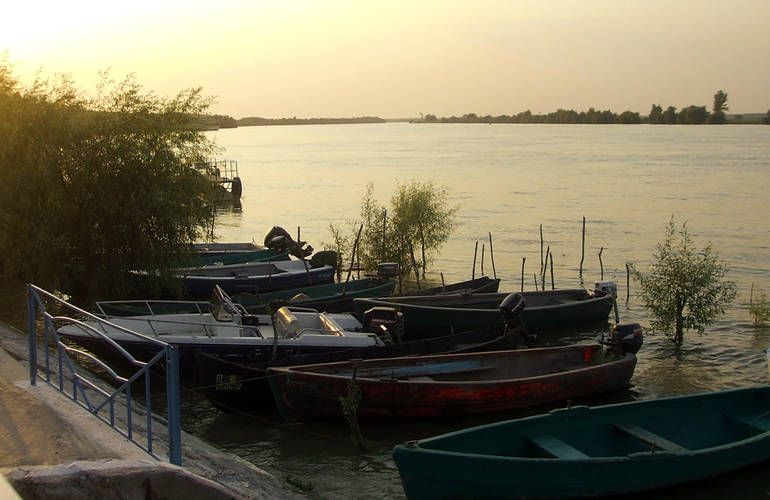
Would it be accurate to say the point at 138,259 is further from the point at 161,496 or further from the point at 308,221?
the point at 308,221

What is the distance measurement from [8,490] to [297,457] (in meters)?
9.02

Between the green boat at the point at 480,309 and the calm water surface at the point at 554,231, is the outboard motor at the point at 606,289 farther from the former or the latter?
the calm water surface at the point at 554,231

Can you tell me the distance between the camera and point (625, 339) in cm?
1465

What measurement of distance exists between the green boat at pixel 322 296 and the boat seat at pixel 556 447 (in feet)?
28.8

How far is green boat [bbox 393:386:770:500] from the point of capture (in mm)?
9094

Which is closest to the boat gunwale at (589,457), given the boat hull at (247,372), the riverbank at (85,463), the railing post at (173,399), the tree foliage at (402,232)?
the riverbank at (85,463)

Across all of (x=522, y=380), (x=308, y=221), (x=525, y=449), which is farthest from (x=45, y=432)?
(x=308, y=221)

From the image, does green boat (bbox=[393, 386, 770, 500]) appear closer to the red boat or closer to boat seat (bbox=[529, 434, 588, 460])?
boat seat (bbox=[529, 434, 588, 460])

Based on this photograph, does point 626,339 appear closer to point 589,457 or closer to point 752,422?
point 752,422

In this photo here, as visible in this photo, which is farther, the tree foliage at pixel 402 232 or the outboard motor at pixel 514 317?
the tree foliage at pixel 402 232

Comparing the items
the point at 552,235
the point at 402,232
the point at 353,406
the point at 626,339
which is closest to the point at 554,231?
the point at 552,235

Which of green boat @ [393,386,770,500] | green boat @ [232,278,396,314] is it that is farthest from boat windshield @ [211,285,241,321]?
green boat @ [393,386,770,500]

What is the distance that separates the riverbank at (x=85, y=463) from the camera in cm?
620

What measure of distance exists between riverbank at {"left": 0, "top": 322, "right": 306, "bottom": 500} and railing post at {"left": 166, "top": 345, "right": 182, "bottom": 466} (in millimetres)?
222
